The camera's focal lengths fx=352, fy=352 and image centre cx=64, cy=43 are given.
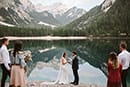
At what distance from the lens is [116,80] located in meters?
13.0

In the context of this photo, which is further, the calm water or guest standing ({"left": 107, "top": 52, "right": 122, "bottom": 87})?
the calm water

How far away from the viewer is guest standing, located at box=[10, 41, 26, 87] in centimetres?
1292

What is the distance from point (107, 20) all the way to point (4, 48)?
164 meters

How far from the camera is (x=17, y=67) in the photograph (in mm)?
13133

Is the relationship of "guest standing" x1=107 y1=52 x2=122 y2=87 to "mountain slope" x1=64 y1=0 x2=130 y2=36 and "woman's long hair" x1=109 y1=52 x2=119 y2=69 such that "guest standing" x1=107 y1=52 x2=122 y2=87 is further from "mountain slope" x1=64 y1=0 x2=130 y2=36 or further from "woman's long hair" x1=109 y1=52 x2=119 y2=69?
"mountain slope" x1=64 y1=0 x2=130 y2=36

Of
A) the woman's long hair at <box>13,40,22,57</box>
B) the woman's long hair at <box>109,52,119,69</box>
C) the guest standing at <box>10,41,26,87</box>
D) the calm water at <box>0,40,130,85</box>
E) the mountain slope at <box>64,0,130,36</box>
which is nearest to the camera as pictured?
the woman's long hair at <box>109,52,119,69</box>

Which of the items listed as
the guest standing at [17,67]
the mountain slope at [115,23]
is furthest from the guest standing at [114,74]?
the mountain slope at [115,23]

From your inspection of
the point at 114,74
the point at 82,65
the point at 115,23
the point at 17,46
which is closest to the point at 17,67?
the point at 17,46

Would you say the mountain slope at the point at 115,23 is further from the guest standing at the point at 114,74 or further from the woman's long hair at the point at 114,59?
the woman's long hair at the point at 114,59

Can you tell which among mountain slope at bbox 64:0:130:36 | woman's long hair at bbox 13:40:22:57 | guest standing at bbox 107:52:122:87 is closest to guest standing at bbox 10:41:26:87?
woman's long hair at bbox 13:40:22:57

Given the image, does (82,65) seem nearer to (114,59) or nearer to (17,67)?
(17,67)

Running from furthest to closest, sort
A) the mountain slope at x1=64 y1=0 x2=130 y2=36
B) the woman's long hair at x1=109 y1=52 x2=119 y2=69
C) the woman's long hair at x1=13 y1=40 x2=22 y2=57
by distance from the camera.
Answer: the mountain slope at x1=64 y1=0 x2=130 y2=36 < the woman's long hair at x1=13 y1=40 x2=22 y2=57 < the woman's long hair at x1=109 y1=52 x2=119 y2=69

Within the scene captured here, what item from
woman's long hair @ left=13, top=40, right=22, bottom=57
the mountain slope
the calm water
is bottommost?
the calm water

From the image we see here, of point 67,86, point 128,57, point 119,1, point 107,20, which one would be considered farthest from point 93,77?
A: point 119,1
